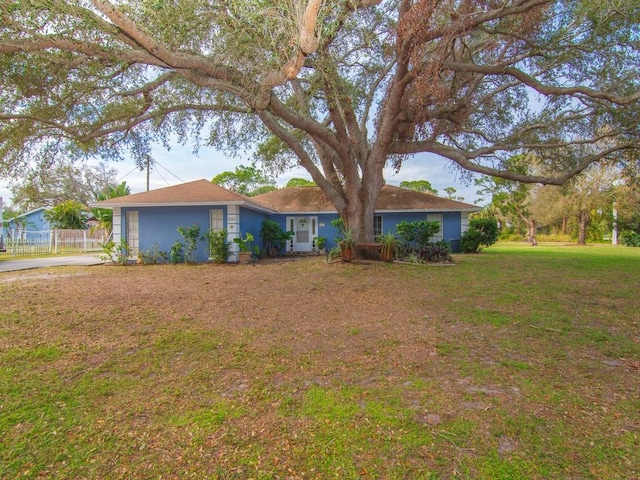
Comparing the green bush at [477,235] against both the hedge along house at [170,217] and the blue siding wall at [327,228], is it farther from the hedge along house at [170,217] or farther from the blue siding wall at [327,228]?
the hedge along house at [170,217]

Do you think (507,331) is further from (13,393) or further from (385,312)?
(13,393)

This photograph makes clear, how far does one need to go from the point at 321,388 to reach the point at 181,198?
12.4m

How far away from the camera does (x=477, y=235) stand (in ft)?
59.1

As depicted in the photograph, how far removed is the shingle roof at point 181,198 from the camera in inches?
541

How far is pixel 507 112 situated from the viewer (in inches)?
463

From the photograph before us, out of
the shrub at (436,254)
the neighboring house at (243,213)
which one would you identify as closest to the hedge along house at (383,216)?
the neighboring house at (243,213)

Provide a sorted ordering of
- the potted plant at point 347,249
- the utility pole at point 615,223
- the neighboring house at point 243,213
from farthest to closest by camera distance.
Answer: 1. the utility pole at point 615,223
2. the neighboring house at point 243,213
3. the potted plant at point 347,249

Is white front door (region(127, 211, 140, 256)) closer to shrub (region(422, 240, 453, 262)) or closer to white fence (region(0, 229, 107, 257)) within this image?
white fence (region(0, 229, 107, 257))

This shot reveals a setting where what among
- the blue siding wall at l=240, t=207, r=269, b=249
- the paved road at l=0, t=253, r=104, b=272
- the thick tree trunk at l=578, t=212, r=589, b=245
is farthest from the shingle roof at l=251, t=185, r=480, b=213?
the thick tree trunk at l=578, t=212, r=589, b=245

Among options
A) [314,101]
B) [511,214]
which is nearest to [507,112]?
[314,101]

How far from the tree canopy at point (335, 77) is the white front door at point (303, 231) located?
19.0 feet

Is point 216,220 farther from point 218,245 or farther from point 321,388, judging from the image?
point 321,388

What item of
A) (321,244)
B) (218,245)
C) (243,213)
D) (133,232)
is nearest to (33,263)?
(133,232)

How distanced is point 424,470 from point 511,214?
3810 centimetres
